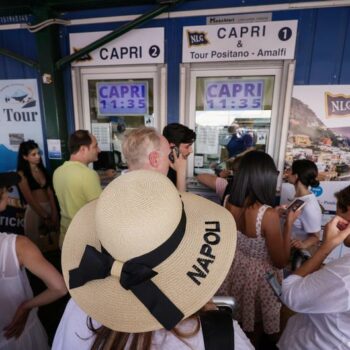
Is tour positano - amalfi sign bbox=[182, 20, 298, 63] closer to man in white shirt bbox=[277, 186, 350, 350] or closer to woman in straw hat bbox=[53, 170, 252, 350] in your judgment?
man in white shirt bbox=[277, 186, 350, 350]

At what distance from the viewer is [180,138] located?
1992mm

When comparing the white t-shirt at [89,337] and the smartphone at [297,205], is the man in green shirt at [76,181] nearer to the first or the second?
the white t-shirt at [89,337]

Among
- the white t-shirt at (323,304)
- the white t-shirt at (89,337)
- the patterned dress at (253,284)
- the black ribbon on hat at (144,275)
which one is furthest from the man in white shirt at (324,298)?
the black ribbon on hat at (144,275)

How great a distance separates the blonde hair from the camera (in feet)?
4.35

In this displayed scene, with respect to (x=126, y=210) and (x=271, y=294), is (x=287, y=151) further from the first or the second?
(x=126, y=210)

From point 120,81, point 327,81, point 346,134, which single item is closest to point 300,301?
point 346,134

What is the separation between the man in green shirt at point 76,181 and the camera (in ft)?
5.92

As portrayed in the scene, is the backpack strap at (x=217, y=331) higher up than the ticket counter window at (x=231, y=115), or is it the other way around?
the ticket counter window at (x=231, y=115)

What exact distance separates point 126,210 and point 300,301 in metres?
0.91

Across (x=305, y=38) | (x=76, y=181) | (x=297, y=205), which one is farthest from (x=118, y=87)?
(x=297, y=205)

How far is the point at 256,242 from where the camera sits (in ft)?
4.90

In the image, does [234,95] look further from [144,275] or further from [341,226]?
[144,275]

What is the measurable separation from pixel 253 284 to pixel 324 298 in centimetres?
66

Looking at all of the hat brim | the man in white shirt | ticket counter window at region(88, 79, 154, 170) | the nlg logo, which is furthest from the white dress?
the nlg logo
